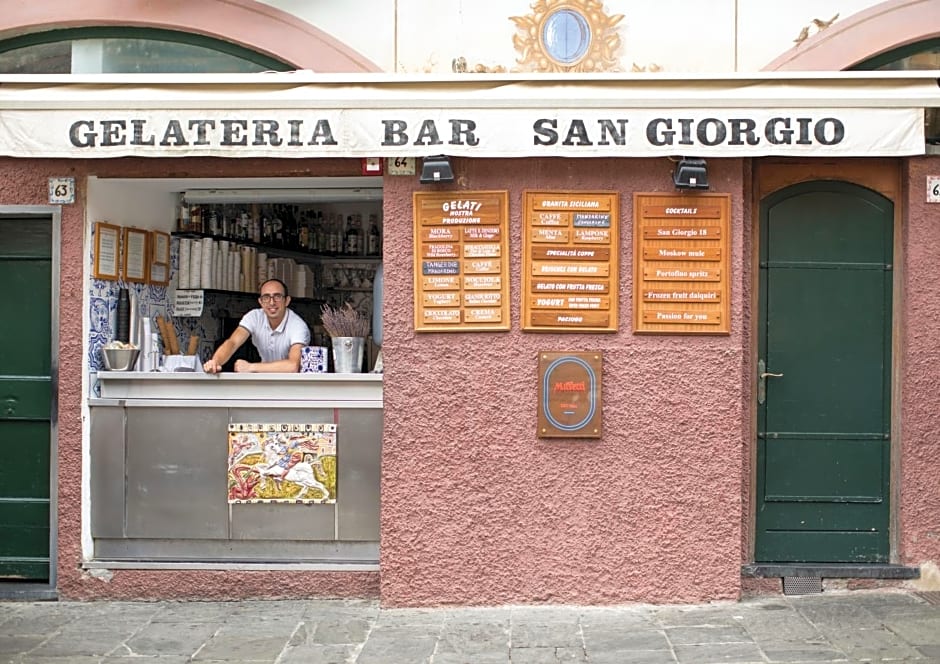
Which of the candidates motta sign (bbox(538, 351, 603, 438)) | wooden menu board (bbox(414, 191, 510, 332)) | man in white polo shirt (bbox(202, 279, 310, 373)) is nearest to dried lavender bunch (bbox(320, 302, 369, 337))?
man in white polo shirt (bbox(202, 279, 310, 373))

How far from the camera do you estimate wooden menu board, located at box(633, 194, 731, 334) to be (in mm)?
6602

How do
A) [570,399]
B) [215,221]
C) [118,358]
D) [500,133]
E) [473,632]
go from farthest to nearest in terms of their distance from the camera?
[215,221] < [118,358] < [570,399] < [500,133] < [473,632]

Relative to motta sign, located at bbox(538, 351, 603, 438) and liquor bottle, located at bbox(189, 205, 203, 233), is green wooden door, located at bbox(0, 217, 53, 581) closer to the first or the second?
liquor bottle, located at bbox(189, 205, 203, 233)

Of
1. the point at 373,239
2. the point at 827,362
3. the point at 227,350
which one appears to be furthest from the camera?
the point at 373,239

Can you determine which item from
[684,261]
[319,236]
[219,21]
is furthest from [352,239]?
[684,261]

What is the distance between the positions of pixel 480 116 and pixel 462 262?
86 cm

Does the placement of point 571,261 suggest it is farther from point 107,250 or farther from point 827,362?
point 107,250

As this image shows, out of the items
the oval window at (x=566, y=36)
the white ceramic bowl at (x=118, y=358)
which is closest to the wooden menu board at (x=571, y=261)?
the oval window at (x=566, y=36)

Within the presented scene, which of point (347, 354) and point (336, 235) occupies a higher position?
point (336, 235)

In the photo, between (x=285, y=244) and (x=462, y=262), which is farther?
(x=285, y=244)

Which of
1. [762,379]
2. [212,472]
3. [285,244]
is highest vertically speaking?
[285,244]

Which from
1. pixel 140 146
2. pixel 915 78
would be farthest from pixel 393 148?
pixel 915 78

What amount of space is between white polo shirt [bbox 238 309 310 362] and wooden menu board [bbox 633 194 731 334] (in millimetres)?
2361

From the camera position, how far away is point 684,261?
260 inches
